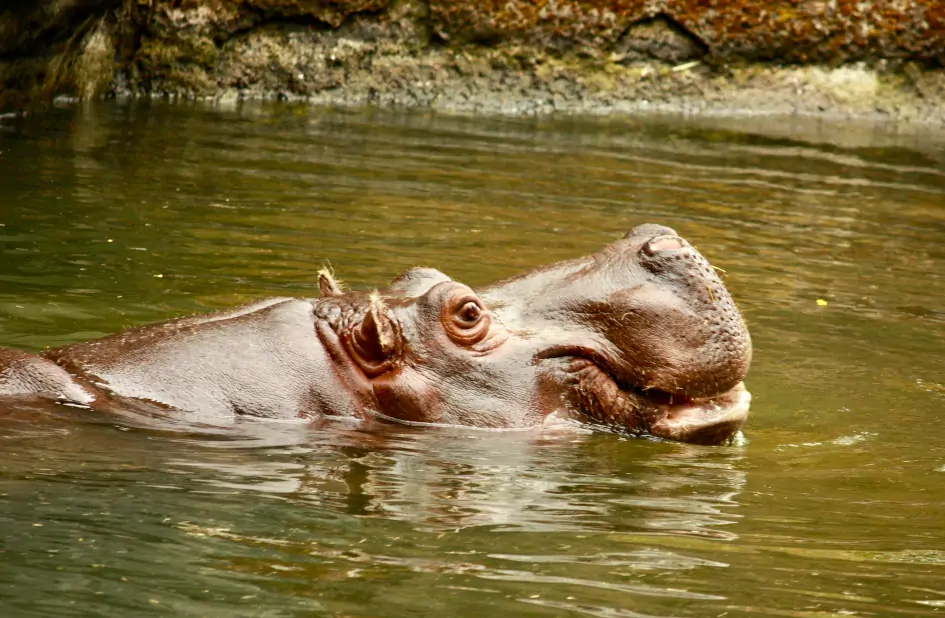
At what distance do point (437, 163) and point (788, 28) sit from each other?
6327 mm

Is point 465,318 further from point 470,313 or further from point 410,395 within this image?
point 410,395

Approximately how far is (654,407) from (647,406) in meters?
0.03

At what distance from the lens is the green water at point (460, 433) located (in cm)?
374

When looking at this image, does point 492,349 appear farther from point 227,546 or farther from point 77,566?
point 77,566

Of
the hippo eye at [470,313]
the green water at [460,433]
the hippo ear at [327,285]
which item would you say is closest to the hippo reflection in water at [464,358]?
the hippo eye at [470,313]

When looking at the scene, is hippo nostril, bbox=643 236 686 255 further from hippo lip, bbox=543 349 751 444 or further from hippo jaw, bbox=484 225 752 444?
hippo lip, bbox=543 349 751 444

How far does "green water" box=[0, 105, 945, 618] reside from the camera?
374 centimetres

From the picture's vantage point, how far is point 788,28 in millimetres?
16859

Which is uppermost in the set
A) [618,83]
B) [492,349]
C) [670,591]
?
[618,83]

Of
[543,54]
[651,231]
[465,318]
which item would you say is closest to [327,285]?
[465,318]

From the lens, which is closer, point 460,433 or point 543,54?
point 460,433

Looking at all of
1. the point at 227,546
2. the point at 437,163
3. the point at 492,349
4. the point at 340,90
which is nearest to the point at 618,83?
the point at 340,90

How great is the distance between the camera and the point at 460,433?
5.06 meters

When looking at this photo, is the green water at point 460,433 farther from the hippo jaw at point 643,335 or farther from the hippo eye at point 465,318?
the hippo eye at point 465,318
